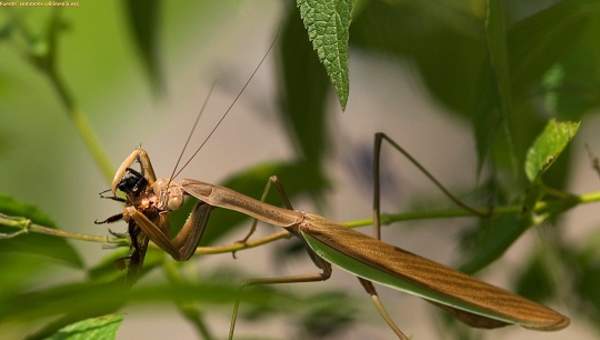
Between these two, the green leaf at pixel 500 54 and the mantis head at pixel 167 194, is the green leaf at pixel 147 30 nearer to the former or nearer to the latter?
the mantis head at pixel 167 194

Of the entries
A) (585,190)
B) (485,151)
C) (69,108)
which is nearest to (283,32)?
(69,108)

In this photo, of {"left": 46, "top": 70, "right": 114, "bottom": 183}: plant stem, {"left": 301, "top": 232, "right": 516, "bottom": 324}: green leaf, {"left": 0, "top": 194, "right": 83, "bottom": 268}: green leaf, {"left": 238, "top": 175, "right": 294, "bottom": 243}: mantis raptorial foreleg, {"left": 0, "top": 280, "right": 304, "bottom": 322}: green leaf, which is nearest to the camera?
{"left": 0, "top": 280, "right": 304, "bottom": 322}: green leaf

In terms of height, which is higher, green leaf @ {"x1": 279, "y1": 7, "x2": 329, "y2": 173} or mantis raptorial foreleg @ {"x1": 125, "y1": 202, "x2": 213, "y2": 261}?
green leaf @ {"x1": 279, "y1": 7, "x2": 329, "y2": 173}

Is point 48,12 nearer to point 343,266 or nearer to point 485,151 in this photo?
point 343,266

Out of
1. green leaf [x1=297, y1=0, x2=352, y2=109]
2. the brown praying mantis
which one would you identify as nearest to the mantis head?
the brown praying mantis

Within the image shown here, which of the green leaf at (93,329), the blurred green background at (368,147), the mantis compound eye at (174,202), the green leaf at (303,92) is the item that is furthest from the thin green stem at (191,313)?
the green leaf at (303,92)

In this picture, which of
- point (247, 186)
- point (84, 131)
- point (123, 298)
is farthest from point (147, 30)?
point (123, 298)

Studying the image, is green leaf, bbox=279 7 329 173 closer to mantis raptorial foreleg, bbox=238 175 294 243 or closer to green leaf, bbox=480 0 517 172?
mantis raptorial foreleg, bbox=238 175 294 243
